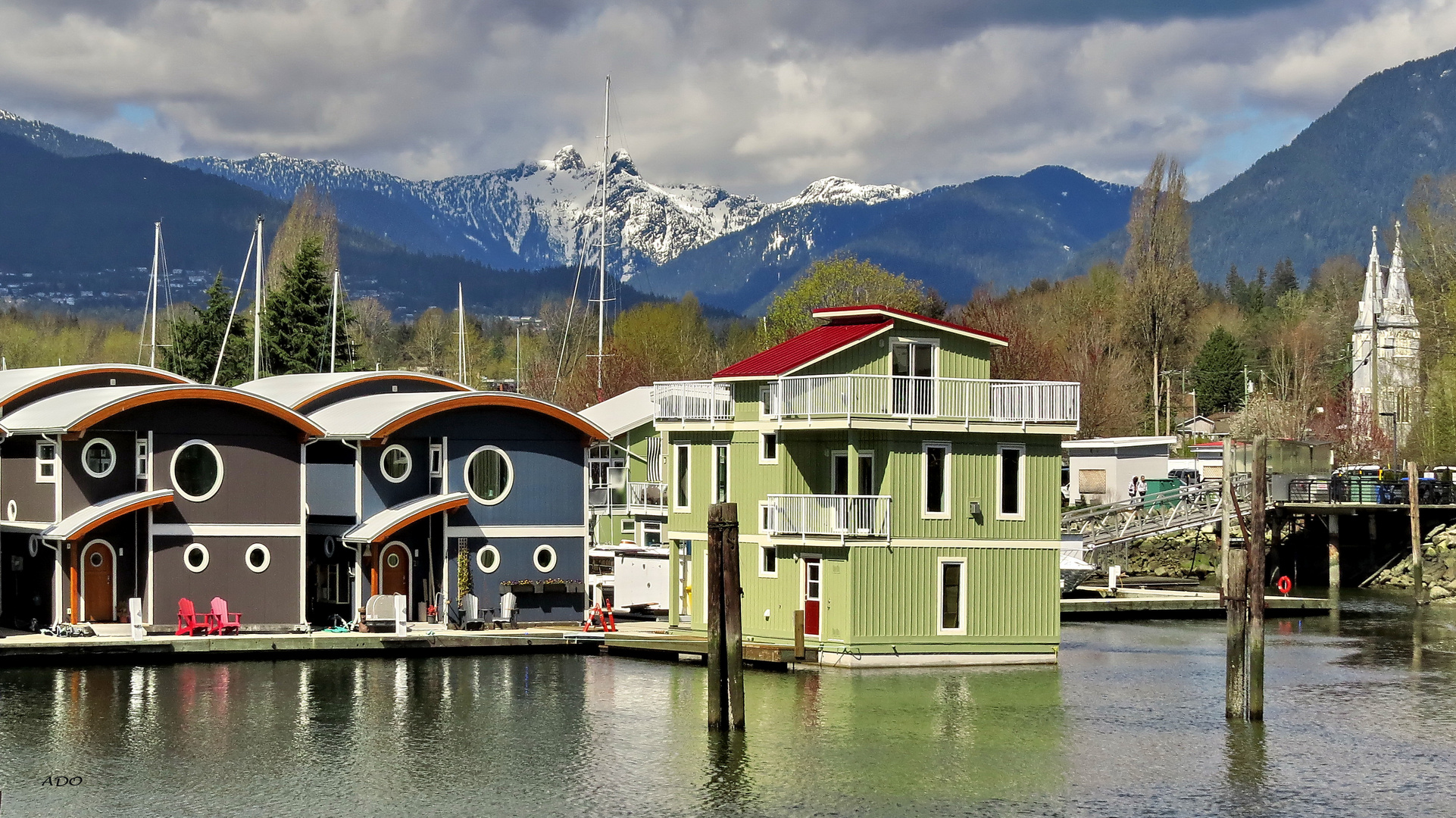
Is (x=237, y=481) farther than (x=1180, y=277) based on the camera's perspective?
No

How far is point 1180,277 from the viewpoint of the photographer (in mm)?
100812

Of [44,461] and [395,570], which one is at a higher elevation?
[44,461]

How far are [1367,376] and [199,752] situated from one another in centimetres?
11413

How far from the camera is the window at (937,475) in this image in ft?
137

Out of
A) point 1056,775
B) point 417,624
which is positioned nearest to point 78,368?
point 417,624

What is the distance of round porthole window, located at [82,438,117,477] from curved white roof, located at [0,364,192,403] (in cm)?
358

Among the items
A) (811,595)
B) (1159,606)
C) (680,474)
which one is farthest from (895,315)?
(1159,606)

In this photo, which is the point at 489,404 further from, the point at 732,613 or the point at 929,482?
the point at 732,613

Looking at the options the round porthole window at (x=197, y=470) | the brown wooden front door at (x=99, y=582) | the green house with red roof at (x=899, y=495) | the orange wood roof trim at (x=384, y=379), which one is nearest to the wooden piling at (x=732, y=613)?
the green house with red roof at (x=899, y=495)

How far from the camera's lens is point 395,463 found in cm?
4869

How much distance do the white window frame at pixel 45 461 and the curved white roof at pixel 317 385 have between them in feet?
25.0

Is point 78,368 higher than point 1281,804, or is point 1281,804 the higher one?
point 78,368

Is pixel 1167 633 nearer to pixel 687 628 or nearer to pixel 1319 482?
pixel 687 628

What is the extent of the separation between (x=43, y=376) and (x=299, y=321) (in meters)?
34.8
